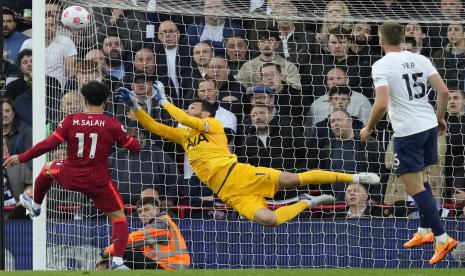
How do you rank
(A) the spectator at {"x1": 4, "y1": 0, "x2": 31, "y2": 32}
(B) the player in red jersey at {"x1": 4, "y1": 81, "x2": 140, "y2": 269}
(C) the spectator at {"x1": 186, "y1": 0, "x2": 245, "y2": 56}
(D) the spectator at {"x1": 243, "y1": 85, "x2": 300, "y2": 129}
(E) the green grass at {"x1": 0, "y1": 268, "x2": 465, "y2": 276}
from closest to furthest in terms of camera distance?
1. (E) the green grass at {"x1": 0, "y1": 268, "x2": 465, "y2": 276}
2. (B) the player in red jersey at {"x1": 4, "y1": 81, "x2": 140, "y2": 269}
3. (D) the spectator at {"x1": 243, "y1": 85, "x2": 300, "y2": 129}
4. (C) the spectator at {"x1": 186, "y1": 0, "x2": 245, "y2": 56}
5. (A) the spectator at {"x1": 4, "y1": 0, "x2": 31, "y2": 32}

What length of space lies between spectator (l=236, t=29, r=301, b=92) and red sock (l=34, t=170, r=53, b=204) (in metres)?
3.42

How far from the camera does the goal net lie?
13555 mm

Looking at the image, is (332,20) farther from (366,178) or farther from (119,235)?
(119,235)

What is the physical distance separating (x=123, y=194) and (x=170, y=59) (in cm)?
182

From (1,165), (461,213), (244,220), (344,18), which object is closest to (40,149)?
(1,165)

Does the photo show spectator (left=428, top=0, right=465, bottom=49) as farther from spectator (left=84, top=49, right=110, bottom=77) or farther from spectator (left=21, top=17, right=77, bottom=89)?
spectator (left=21, top=17, right=77, bottom=89)

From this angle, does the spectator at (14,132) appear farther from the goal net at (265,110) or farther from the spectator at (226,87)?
the spectator at (226,87)

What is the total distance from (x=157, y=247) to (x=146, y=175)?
1124 mm

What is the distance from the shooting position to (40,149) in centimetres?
1165

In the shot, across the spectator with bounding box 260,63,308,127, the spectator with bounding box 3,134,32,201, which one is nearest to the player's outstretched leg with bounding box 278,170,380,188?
the spectator with bounding box 260,63,308,127

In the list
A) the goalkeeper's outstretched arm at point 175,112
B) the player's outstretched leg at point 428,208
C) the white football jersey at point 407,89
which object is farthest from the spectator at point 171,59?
the player's outstretched leg at point 428,208

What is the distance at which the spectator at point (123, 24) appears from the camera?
14205mm

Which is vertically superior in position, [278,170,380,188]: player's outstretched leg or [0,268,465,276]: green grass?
[278,170,380,188]: player's outstretched leg

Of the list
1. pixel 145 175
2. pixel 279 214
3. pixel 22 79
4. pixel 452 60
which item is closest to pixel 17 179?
pixel 145 175
